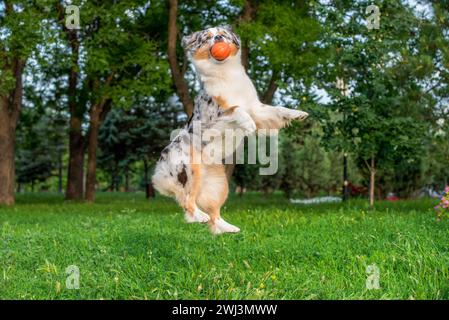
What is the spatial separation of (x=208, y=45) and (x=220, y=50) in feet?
0.38

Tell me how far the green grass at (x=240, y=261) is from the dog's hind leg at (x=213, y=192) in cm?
56

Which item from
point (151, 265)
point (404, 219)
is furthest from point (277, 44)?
point (151, 265)

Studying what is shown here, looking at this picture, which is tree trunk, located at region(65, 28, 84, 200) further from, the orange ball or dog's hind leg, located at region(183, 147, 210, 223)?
the orange ball

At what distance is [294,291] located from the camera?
493 cm

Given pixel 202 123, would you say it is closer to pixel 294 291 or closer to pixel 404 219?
pixel 294 291

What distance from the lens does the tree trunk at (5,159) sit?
58.8ft

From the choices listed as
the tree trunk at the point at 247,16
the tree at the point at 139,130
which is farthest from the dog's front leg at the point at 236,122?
the tree at the point at 139,130

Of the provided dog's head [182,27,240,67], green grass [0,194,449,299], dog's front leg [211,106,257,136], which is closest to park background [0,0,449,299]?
green grass [0,194,449,299]

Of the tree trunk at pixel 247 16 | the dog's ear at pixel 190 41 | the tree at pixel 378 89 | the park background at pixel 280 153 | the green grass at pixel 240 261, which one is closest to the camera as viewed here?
the dog's ear at pixel 190 41

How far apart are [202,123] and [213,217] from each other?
33.2 inches

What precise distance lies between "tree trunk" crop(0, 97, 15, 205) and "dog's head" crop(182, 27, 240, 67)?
1474cm

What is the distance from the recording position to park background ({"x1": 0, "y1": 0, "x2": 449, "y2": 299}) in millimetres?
5691

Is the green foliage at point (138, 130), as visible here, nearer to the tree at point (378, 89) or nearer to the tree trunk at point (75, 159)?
the tree trunk at point (75, 159)

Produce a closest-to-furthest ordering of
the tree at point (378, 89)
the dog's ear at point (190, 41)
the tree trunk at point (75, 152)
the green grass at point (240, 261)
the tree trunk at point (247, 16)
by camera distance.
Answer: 1. the dog's ear at point (190, 41)
2. the green grass at point (240, 261)
3. the tree at point (378, 89)
4. the tree trunk at point (247, 16)
5. the tree trunk at point (75, 152)
